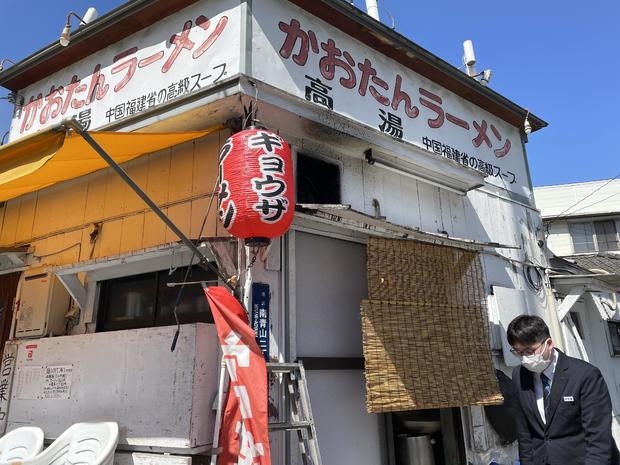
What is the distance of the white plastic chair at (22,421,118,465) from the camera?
4145 mm

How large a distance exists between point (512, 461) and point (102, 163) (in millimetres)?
6818

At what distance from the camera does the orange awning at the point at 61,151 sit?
3.56 metres

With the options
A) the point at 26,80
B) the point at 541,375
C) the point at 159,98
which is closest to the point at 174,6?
the point at 159,98

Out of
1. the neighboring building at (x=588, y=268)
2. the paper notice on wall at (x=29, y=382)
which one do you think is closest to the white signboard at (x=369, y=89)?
the neighboring building at (x=588, y=268)

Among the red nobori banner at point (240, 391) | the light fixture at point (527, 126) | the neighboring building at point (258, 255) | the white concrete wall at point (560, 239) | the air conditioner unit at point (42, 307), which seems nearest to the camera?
the red nobori banner at point (240, 391)

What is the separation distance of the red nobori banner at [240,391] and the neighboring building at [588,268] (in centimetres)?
638

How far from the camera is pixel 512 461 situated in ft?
20.9

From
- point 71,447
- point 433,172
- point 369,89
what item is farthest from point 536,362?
point 71,447

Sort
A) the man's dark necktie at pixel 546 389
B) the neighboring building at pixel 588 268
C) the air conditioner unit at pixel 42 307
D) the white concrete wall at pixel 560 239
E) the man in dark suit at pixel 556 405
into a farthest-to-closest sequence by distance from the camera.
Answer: the white concrete wall at pixel 560 239
the neighboring building at pixel 588 268
the air conditioner unit at pixel 42 307
the man's dark necktie at pixel 546 389
the man in dark suit at pixel 556 405

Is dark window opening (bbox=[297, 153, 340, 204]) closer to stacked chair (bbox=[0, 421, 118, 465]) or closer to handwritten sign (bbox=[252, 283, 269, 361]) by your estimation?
handwritten sign (bbox=[252, 283, 269, 361])

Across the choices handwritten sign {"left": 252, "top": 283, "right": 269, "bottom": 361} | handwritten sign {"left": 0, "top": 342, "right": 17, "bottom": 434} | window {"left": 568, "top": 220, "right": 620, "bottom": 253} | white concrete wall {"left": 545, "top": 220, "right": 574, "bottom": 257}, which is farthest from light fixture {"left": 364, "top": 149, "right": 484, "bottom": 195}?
window {"left": 568, "top": 220, "right": 620, "bottom": 253}

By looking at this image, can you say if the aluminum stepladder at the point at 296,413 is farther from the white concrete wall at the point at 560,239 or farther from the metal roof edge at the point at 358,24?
the white concrete wall at the point at 560,239

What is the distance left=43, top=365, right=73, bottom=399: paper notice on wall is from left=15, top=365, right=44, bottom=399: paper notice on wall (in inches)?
4.7

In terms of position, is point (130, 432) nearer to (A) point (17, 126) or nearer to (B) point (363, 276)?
(B) point (363, 276)
